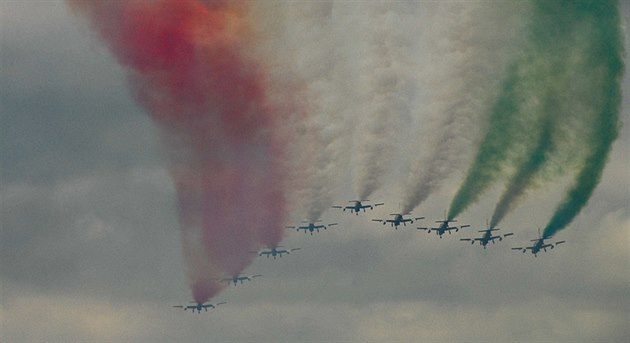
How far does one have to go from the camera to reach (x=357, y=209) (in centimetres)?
12050

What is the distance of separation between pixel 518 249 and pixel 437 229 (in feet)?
18.7

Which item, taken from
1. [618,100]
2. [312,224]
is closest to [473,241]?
[312,224]

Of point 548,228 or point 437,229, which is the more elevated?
point 437,229

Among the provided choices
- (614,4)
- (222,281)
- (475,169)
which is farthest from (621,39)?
(222,281)

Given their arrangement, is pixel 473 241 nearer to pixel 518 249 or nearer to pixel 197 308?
pixel 518 249

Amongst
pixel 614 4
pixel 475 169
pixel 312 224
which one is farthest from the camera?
pixel 312 224

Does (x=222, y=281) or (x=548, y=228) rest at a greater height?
(x=222, y=281)

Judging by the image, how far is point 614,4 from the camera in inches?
3548

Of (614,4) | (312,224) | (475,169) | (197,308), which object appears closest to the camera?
(614,4)

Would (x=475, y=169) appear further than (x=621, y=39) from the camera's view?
Yes

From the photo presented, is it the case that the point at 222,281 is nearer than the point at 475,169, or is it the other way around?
the point at 475,169

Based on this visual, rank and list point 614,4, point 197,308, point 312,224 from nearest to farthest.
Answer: point 614,4 → point 312,224 → point 197,308

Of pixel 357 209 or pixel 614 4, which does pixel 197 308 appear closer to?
pixel 357 209

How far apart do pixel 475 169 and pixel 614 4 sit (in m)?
13.9
